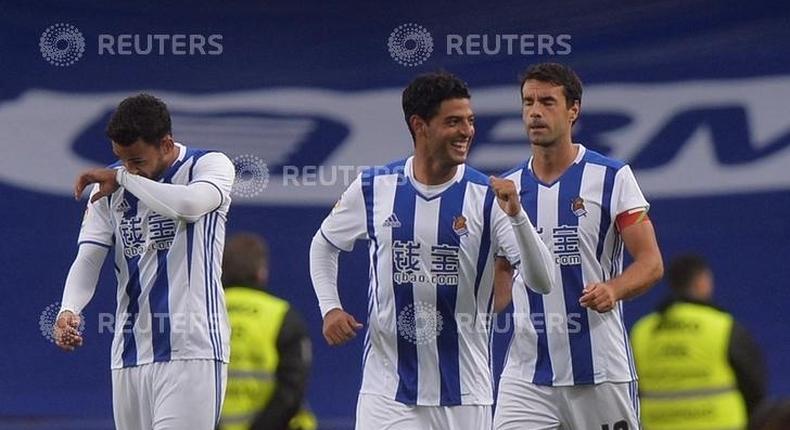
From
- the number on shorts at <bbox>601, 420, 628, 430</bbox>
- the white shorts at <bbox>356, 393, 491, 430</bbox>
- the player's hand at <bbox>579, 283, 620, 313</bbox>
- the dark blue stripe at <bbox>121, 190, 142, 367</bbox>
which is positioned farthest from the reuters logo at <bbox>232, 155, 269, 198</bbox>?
the player's hand at <bbox>579, 283, 620, 313</bbox>

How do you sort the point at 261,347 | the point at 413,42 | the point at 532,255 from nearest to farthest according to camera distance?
the point at 261,347, the point at 532,255, the point at 413,42

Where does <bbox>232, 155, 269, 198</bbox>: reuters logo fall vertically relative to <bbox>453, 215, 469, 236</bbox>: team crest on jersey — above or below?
above

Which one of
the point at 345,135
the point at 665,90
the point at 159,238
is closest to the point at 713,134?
the point at 665,90

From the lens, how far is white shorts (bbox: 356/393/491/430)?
698 cm

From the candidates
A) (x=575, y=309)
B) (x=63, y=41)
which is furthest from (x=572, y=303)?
(x=63, y=41)

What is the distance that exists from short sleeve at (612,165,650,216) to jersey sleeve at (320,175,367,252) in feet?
3.13

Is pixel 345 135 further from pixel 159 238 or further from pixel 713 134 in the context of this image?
pixel 159 238

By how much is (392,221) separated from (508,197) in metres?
0.60

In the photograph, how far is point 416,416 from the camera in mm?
6992

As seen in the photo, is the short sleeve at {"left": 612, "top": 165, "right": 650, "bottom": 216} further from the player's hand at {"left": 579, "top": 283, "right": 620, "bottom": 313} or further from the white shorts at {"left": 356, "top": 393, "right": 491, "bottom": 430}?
the white shorts at {"left": 356, "top": 393, "right": 491, "bottom": 430}

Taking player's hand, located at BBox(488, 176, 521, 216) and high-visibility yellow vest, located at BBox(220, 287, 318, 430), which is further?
player's hand, located at BBox(488, 176, 521, 216)

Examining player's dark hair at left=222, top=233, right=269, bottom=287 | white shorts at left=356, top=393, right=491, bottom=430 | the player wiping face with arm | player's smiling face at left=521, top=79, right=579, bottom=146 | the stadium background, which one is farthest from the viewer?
the stadium background

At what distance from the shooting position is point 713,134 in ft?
33.7

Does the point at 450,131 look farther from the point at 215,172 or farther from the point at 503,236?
Result: the point at 215,172
